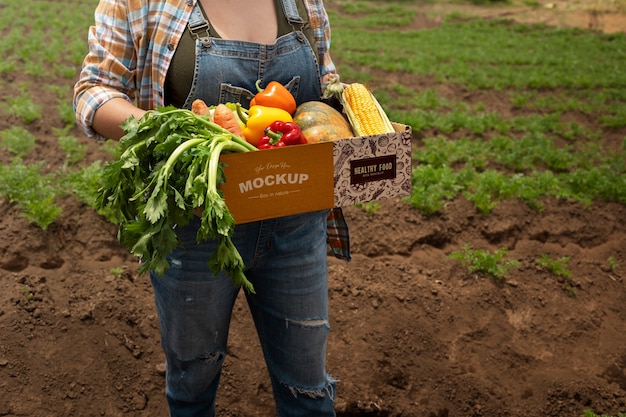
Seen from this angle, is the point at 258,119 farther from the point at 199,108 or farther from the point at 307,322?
the point at 307,322

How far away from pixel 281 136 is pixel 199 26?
55cm

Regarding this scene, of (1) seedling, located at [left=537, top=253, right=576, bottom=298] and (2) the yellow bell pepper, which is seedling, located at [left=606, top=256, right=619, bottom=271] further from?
(2) the yellow bell pepper

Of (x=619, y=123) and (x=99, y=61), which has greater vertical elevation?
(x=99, y=61)

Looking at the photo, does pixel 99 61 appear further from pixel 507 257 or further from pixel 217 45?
pixel 507 257

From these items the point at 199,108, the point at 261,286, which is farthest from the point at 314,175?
the point at 261,286

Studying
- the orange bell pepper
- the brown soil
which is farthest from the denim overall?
the brown soil

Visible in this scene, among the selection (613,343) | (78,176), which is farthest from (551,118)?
(78,176)

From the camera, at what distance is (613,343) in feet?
16.3

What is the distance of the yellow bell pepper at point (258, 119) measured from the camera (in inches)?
95.2

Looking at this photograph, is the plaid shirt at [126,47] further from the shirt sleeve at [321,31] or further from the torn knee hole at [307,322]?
the torn knee hole at [307,322]

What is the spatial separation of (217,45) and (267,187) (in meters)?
0.62

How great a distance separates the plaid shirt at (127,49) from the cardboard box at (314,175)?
0.58 meters

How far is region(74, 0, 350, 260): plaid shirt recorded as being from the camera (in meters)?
2.52

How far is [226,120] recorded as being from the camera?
2381 millimetres
